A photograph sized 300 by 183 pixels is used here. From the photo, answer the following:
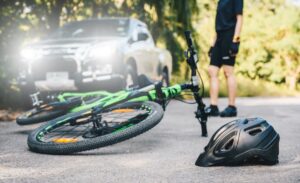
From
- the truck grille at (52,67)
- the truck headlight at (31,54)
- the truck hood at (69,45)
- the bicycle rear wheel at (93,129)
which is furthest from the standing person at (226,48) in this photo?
the truck headlight at (31,54)

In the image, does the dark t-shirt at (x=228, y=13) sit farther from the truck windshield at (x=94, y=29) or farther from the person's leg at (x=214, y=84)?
the truck windshield at (x=94, y=29)

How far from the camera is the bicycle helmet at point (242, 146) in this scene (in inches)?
172

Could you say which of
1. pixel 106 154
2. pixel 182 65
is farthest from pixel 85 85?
pixel 182 65

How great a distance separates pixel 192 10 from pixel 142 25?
101 inches

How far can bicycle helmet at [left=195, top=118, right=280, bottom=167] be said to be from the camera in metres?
4.36

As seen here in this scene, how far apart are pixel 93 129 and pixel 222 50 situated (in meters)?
3.33

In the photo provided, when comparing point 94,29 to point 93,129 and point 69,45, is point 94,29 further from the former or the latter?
point 93,129

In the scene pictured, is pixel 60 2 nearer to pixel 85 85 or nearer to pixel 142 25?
pixel 142 25

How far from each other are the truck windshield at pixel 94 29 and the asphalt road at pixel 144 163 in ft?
12.8

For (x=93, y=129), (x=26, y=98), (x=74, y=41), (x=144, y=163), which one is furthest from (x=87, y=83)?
(x=144, y=163)

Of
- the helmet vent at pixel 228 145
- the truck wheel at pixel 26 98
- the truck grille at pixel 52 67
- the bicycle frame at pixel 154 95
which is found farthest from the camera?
the truck wheel at pixel 26 98

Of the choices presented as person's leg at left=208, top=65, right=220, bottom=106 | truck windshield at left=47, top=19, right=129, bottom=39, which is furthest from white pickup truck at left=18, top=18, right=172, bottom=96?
person's leg at left=208, top=65, right=220, bottom=106

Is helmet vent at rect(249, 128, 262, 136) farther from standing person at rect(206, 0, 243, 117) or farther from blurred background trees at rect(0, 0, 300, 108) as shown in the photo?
blurred background trees at rect(0, 0, 300, 108)

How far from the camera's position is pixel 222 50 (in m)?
8.07
